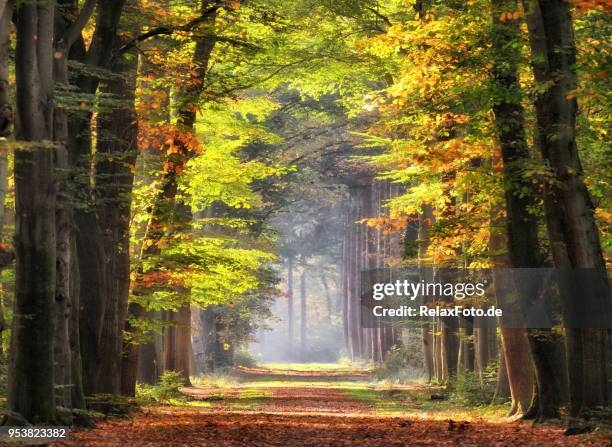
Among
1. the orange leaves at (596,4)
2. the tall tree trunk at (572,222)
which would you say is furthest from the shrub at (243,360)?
the orange leaves at (596,4)

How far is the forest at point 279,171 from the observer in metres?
11.9

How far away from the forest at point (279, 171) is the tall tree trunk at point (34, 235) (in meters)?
0.02

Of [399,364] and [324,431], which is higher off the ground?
[399,364]

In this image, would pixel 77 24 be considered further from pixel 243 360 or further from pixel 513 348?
pixel 243 360

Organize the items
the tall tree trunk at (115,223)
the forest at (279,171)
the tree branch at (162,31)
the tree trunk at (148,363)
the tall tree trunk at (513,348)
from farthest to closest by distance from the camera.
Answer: the tree trunk at (148,363) → the tall tree trunk at (513,348) → the tall tree trunk at (115,223) → the tree branch at (162,31) → the forest at (279,171)

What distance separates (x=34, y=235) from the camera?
11.7 meters

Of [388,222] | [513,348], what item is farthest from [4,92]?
[388,222]

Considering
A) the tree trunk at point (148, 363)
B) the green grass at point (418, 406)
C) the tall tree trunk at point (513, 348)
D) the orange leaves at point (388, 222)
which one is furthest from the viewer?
the tree trunk at point (148, 363)

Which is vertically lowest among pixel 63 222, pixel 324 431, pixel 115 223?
pixel 324 431

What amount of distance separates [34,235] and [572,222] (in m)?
7.39

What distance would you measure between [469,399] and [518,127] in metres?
9.61

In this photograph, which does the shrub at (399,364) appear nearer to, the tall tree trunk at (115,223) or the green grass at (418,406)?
the green grass at (418,406)

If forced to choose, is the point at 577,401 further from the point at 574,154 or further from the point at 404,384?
the point at 404,384

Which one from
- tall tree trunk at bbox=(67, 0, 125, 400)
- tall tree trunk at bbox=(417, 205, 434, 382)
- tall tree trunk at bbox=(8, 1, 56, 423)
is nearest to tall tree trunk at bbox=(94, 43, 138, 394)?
tall tree trunk at bbox=(67, 0, 125, 400)
